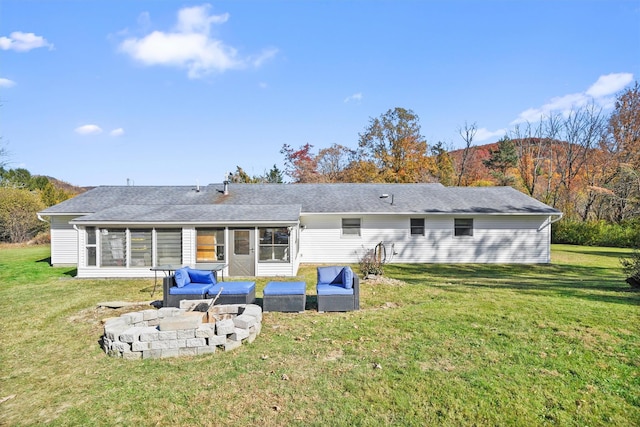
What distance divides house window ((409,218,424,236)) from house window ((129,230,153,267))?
11.5 meters

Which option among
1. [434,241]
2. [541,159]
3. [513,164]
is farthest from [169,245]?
[513,164]

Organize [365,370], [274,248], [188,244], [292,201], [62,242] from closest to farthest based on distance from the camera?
1. [365,370]
2. [188,244]
3. [274,248]
4. [62,242]
5. [292,201]

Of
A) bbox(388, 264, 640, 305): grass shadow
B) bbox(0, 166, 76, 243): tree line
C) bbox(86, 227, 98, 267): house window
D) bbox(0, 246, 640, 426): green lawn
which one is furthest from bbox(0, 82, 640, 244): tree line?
bbox(0, 246, 640, 426): green lawn

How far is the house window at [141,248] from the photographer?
12523 mm

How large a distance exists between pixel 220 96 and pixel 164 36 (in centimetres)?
628

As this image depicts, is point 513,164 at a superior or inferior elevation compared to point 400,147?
inferior

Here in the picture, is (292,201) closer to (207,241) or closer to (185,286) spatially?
(207,241)

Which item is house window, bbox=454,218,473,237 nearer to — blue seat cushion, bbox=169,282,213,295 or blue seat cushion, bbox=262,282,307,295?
blue seat cushion, bbox=262,282,307,295

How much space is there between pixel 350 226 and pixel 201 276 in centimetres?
876

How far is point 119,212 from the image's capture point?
13305 mm

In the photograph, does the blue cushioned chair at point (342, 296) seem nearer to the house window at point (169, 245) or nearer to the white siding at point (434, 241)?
the house window at point (169, 245)

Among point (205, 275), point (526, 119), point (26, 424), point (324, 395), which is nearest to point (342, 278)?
point (205, 275)

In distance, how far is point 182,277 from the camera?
8477mm

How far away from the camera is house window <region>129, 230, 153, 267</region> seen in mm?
12523
